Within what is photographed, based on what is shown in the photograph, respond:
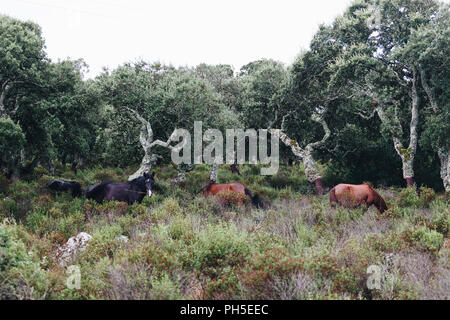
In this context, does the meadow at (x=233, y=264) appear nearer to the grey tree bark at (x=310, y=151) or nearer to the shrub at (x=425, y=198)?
the shrub at (x=425, y=198)

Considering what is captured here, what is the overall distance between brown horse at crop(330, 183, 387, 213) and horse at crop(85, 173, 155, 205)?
25.0ft

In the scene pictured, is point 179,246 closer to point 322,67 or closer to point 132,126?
point 132,126

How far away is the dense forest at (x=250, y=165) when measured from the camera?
4.87 m

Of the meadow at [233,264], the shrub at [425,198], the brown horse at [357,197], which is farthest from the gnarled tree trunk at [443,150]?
the meadow at [233,264]

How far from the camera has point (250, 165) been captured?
23.9m

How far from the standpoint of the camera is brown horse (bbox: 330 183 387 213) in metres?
11.0

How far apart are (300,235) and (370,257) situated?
1.89 meters

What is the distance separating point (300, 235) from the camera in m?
7.21

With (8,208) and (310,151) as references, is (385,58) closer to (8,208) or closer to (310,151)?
(310,151)

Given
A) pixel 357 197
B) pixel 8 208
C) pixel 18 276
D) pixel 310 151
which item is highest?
pixel 310 151

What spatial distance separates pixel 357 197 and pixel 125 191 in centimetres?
926

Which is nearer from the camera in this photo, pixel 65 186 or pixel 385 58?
pixel 65 186

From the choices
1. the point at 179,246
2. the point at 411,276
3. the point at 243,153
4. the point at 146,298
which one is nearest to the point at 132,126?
the point at 243,153

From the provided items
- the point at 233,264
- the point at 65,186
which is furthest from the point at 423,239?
the point at 65,186
